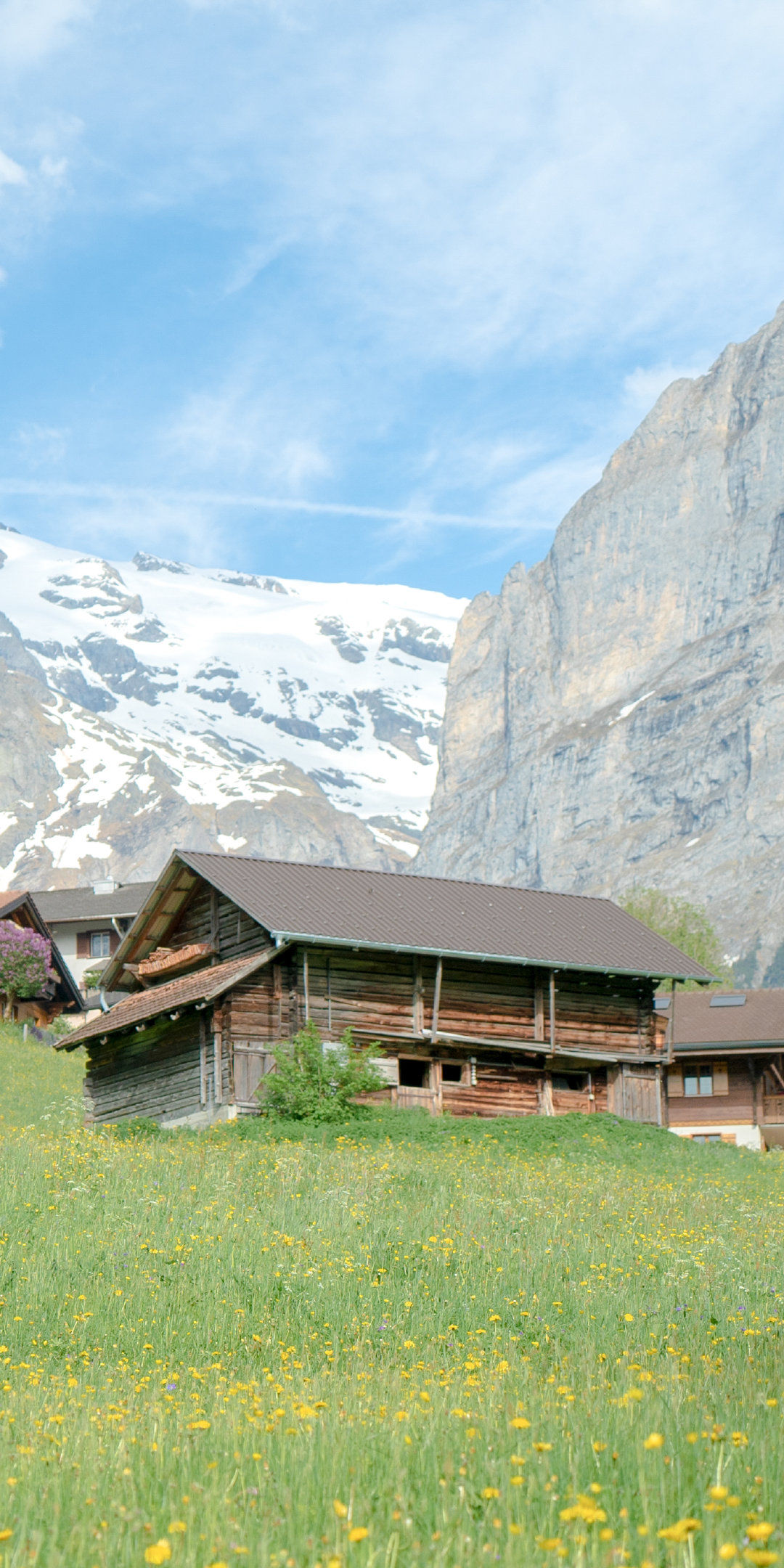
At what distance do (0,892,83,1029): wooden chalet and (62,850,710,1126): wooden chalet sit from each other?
911 inches

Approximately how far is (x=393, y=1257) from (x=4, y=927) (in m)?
47.5

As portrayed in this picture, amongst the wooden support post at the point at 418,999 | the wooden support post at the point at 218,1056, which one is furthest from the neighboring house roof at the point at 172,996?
the wooden support post at the point at 418,999

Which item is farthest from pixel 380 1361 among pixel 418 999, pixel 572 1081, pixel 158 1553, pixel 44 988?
pixel 44 988

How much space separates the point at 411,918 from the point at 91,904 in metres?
44.3

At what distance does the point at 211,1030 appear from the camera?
35125 mm

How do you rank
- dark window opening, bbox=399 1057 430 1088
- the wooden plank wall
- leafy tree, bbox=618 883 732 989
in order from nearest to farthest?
the wooden plank wall
dark window opening, bbox=399 1057 430 1088
leafy tree, bbox=618 883 732 989

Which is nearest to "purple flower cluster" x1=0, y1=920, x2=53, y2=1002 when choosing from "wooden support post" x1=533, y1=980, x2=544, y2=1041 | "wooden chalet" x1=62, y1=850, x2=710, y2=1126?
"wooden chalet" x1=62, y1=850, x2=710, y2=1126

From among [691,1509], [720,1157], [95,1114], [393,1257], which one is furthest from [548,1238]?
[95,1114]

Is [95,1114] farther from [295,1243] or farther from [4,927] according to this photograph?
[295,1243]

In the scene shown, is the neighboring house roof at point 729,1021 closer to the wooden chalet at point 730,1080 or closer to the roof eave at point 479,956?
the wooden chalet at point 730,1080

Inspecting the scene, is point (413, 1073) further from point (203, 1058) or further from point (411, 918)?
point (203, 1058)

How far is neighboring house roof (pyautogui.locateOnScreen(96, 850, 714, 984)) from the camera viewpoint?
35844mm

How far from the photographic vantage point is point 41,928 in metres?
67.2

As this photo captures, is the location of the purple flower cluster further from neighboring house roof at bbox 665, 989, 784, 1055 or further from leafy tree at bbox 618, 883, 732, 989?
leafy tree at bbox 618, 883, 732, 989
